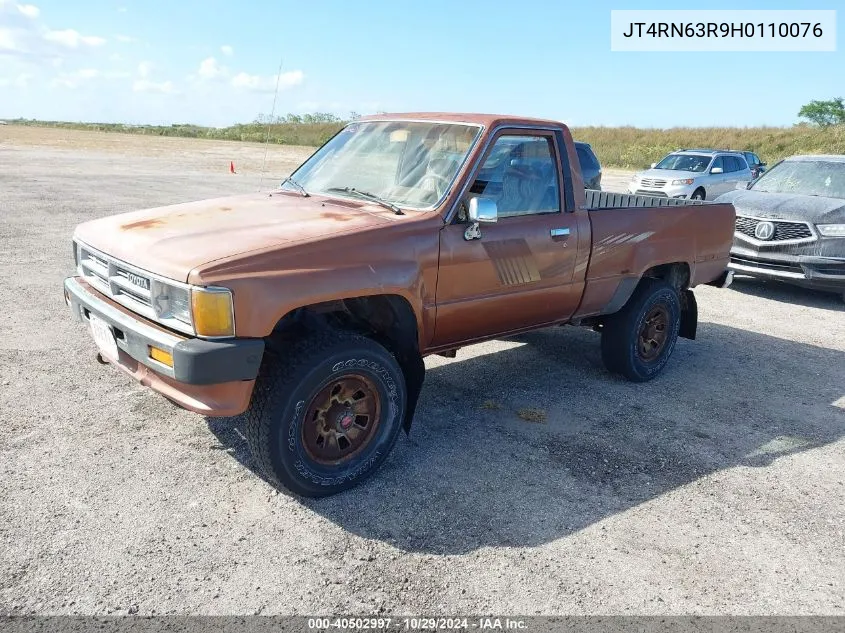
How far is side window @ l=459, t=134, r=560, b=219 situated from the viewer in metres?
4.30

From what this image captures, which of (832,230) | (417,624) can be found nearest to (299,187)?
(417,624)

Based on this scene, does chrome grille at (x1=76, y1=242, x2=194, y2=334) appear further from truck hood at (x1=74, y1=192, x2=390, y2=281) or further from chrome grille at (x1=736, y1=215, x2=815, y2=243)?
chrome grille at (x1=736, y1=215, x2=815, y2=243)

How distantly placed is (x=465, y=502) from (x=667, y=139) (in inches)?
2051

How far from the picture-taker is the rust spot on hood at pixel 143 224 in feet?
12.6

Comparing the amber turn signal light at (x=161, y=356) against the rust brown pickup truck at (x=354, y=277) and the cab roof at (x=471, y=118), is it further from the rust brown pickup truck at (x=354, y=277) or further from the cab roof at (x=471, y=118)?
the cab roof at (x=471, y=118)

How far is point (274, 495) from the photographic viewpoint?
144 inches

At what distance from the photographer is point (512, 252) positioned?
170 inches

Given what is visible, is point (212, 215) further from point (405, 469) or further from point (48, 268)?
point (48, 268)

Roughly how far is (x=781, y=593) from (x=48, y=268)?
26.6 feet

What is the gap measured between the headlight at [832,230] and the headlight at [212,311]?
8.07 m

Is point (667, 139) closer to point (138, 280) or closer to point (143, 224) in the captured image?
point (143, 224)

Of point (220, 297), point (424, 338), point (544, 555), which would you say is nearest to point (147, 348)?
point (220, 297)

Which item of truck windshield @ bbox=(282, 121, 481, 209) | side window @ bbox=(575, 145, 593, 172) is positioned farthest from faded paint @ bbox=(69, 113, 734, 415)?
side window @ bbox=(575, 145, 593, 172)

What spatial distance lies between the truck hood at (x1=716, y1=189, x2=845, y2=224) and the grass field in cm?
3270
